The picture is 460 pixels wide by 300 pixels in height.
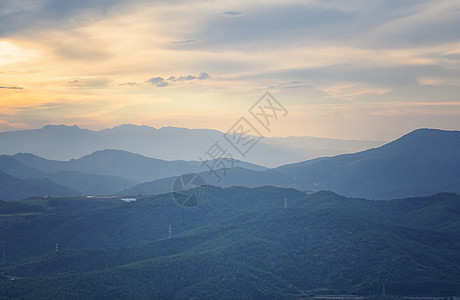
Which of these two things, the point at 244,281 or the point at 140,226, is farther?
the point at 140,226

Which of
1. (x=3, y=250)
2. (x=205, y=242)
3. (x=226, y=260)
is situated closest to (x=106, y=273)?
(x=226, y=260)

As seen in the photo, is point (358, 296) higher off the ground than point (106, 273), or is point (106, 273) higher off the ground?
point (106, 273)

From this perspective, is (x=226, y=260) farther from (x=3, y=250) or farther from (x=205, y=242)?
(x=3, y=250)

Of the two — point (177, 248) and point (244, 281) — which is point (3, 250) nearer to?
point (177, 248)

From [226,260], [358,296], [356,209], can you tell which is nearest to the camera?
[358,296]

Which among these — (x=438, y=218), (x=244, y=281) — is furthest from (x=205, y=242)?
(x=438, y=218)

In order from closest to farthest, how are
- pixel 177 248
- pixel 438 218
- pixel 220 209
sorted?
pixel 177 248 < pixel 438 218 < pixel 220 209
